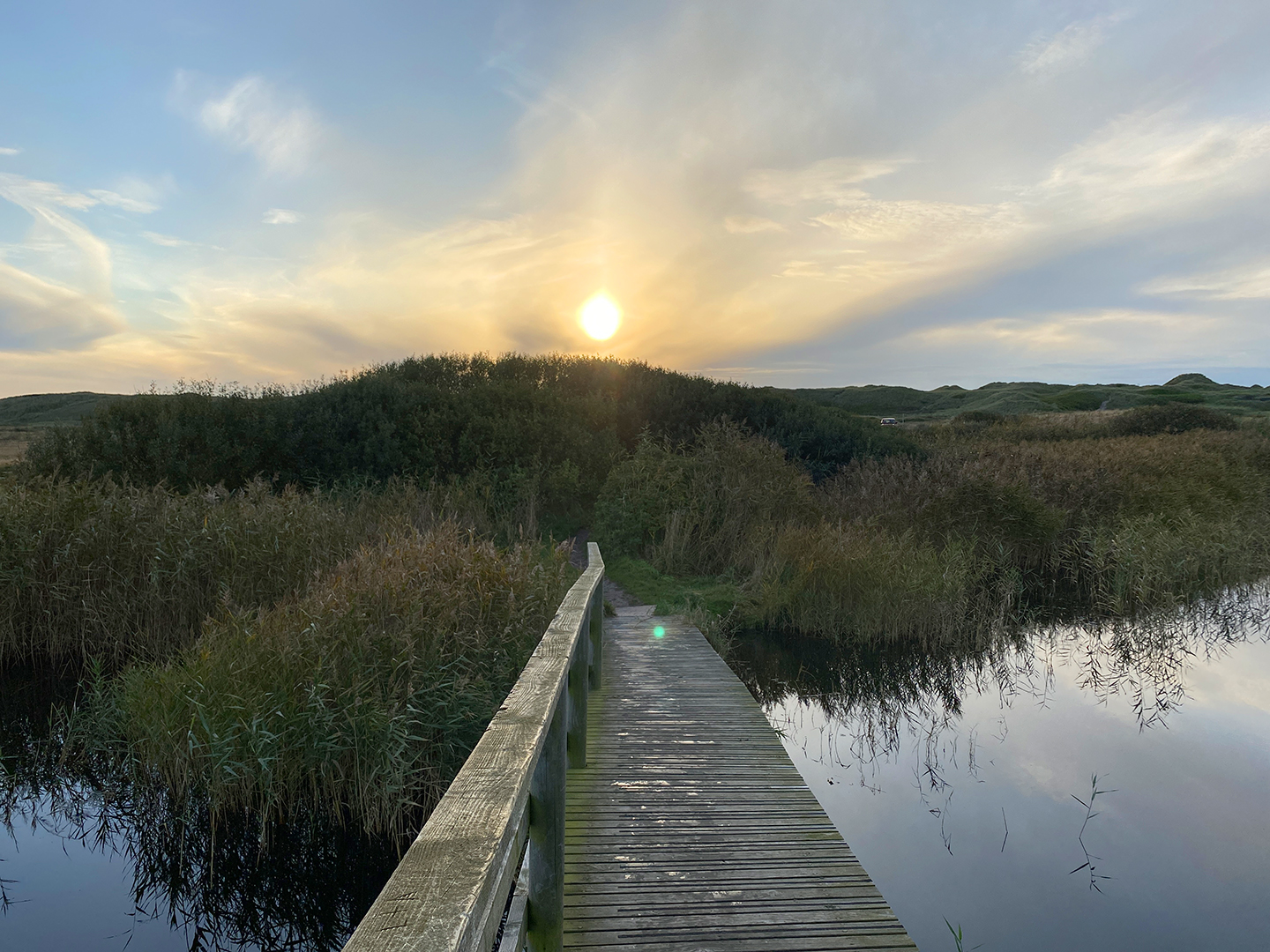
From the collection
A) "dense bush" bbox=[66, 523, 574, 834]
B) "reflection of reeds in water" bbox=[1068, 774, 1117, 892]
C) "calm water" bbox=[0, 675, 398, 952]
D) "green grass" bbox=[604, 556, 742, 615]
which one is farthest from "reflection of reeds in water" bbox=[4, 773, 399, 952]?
"green grass" bbox=[604, 556, 742, 615]

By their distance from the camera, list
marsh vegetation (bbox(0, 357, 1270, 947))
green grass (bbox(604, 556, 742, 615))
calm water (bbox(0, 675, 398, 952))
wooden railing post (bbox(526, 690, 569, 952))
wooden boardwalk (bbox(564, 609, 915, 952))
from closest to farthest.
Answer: wooden railing post (bbox(526, 690, 569, 952)) < wooden boardwalk (bbox(564, 609, 915, 952)) < calm water (bbox(0, 675, 398, 952)) < marsh vegetation (bbox(0, 357, 1270, 947)) < green grass (bbox(604, 556, 742, 615))

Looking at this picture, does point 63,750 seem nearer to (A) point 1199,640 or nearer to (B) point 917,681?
(B) point 917,681

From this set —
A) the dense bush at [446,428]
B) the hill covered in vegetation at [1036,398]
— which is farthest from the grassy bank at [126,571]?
the hill covered in vegetation at [1036,398]

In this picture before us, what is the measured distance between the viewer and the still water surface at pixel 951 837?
4035 mm

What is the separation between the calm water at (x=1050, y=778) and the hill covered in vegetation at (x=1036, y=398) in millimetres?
28231

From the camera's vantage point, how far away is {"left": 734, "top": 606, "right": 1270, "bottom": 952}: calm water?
4121 mm

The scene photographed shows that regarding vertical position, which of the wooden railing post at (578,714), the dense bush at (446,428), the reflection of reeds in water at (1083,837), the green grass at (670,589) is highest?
the dense bush at (446,428)

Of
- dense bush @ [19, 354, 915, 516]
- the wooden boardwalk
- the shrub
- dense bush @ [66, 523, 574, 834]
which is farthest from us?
dense bush @ [19, 354, 915, 516]

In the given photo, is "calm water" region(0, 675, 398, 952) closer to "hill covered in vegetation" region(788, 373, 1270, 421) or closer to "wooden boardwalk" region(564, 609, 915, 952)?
"wooden boardwalk" region(564, 609, 915, 952)

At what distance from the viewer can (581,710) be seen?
421cm

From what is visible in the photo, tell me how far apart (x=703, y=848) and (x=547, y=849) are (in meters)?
1.27

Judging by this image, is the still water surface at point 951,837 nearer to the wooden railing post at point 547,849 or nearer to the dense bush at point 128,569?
the dense bush at point 128,569

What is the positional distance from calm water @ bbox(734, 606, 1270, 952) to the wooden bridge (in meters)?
1.17

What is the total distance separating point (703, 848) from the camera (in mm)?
3318
